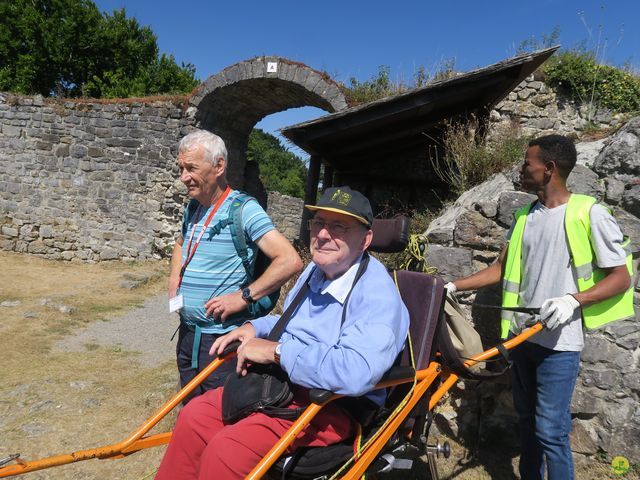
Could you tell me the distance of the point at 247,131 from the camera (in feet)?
38.2

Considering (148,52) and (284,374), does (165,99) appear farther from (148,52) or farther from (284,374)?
(148,52)

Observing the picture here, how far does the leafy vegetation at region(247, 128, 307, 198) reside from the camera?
3500cm

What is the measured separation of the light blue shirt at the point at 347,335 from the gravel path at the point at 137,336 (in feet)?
11.5

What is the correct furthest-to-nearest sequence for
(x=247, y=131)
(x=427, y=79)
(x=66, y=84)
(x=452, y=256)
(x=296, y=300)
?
(x=66, y=84), (x=247, y=131), (x=427, y=79), (x=452, y=256), (x=296, y=300)

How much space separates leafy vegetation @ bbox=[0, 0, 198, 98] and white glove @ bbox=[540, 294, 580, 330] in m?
19.8

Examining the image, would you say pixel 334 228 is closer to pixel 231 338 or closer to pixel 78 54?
pixel 231 338

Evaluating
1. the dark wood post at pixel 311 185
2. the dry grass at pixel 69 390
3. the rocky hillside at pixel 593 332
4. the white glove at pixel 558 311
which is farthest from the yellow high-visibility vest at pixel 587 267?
the dark wood post at pixel 311 185

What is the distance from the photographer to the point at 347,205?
1.90 m

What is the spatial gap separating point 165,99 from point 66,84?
13924 mm

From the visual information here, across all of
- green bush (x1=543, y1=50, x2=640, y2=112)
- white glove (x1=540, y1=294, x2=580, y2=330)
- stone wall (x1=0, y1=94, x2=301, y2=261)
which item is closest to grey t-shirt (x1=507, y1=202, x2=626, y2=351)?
white glove (x1=540, y1=294, x2=580, y2=330)

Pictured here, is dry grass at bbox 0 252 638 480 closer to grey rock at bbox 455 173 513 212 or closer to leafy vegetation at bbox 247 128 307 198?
grey rock at bbox 455 173 513 212

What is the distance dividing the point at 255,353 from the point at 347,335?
41 cm

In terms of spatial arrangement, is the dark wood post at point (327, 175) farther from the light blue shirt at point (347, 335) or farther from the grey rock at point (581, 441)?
the light blue shirt at point (347, 335)

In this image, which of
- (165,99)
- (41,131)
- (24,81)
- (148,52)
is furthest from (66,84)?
(165,99)
